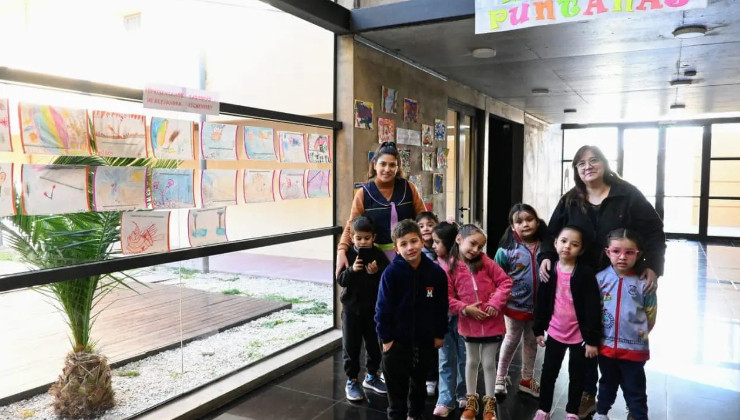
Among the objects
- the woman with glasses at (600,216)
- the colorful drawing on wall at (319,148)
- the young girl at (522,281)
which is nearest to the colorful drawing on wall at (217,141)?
the colorful drawing on wall at (319,148)

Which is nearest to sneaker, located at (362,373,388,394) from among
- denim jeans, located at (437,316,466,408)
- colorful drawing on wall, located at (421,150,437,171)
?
denim jeans, located at (437,316,466,408)

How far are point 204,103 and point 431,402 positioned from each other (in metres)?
2.13

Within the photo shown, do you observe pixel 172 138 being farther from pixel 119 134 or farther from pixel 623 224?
pixel 623 224

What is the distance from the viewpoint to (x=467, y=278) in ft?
8.77

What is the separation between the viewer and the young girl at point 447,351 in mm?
2740

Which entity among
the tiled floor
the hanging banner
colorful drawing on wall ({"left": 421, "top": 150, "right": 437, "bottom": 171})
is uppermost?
the hanging banner

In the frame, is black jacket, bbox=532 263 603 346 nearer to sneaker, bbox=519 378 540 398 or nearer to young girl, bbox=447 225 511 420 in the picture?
young girl, bbox=447 225 511 420

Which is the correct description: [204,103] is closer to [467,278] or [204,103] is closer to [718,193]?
[467,278]

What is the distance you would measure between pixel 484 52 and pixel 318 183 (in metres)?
1.92

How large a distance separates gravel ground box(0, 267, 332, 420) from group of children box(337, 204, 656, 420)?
942mm

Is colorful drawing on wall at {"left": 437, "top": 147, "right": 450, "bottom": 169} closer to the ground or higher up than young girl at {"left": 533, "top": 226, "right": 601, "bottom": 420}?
higher up

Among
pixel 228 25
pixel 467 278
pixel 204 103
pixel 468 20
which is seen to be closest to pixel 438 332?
pixel 467 278

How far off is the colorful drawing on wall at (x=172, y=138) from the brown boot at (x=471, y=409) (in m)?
2.00

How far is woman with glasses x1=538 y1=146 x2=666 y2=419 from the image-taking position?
2484mm
